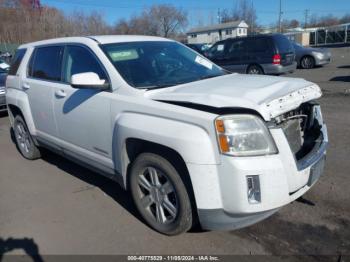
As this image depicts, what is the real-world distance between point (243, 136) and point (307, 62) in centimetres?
1697

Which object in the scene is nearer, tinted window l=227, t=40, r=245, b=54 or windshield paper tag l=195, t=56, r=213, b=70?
windshield paper tag l=195, t=56, r=213, b=70

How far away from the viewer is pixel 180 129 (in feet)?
9.50

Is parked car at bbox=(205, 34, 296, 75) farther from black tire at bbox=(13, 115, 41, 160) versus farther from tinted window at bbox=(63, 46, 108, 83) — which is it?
tinted window at bbox=(63, 46, 108, 83)

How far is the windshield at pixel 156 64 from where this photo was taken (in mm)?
3666

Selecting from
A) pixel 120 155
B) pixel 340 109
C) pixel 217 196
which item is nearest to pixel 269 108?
pixel 217 196

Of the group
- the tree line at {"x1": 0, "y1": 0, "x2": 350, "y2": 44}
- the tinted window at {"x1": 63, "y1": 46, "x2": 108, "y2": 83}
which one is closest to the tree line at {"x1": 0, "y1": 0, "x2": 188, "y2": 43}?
the tree line at {"x1": 0, "y1": 0, "x2": 350, "y2": 44}

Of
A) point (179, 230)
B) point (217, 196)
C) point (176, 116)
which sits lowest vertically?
point (179, 230)

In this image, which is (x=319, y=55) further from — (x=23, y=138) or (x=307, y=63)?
(x=23, y=138)

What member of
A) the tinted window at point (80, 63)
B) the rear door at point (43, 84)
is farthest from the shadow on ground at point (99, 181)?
the tinted window at point (80, 63)

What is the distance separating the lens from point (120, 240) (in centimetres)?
341

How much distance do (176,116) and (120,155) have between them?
0.88 meters

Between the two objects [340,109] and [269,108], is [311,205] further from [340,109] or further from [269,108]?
[340,109]

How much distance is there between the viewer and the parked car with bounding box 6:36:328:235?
2750 mm

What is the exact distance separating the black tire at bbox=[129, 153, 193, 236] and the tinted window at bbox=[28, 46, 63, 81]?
6.49 ft
